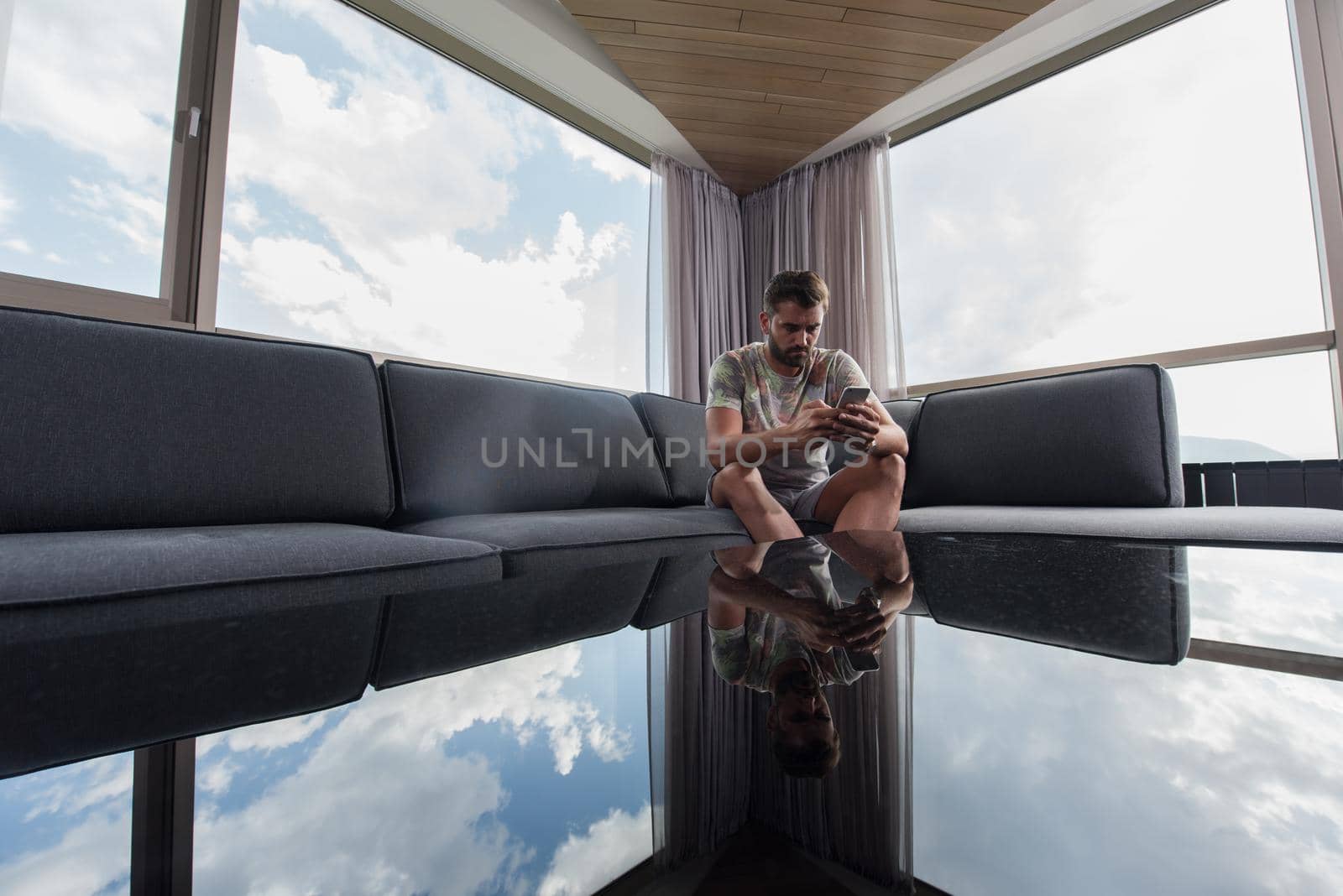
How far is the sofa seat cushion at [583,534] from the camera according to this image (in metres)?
1.04

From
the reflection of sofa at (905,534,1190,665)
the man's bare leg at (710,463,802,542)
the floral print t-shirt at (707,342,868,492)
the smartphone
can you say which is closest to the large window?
the floral print t-shirt at (707,342,868,492)

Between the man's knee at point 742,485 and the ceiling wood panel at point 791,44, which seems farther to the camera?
the ceiling wood panel at point 791,44

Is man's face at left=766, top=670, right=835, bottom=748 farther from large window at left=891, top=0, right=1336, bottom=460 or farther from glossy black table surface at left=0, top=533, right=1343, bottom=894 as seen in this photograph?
large window at left=891, top=0, right=1336, bottom=460

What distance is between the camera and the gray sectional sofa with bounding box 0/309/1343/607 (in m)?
0.78

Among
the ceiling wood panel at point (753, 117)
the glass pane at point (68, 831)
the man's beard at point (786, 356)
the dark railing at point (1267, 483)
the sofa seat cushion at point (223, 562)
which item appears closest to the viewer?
the glass pane at point (68, 831)

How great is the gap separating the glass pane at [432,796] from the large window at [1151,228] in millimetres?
3238

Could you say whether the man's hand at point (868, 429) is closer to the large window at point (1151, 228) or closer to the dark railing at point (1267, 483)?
the dark railing at point (1267, 483)

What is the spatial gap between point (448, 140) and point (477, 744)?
3241mm

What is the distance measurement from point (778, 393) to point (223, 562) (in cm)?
143

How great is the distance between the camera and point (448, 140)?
113 inches

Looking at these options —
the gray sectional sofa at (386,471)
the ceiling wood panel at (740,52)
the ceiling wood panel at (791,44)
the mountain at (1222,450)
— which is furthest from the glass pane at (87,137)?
the mountain at (1222,450)

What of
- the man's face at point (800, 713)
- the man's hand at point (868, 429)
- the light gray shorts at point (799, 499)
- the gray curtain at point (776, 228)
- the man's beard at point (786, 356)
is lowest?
the man's face at point (800, 713)

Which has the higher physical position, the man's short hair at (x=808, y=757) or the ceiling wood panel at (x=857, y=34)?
the ceiling wood panel at (x=857, y=34)

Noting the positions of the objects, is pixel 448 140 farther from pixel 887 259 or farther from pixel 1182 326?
pixel 1182 326
